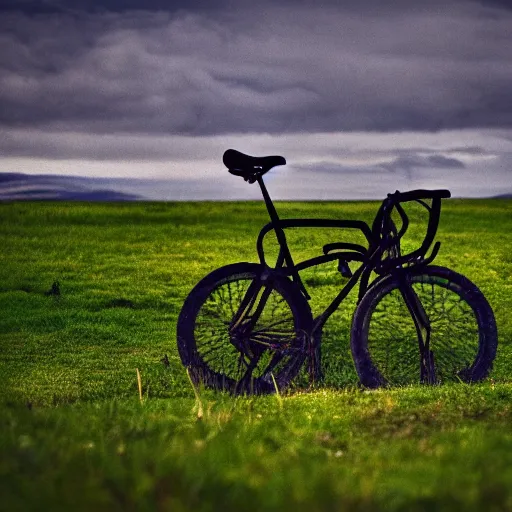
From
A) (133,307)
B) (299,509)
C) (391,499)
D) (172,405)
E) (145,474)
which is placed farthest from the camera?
(133,307)

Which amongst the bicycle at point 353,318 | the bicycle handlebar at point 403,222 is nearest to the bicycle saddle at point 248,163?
the bicycle at point 353,318

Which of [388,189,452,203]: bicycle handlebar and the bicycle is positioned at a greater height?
[388,189,452,203]: bicycle handlebar

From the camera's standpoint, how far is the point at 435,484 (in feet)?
15.3

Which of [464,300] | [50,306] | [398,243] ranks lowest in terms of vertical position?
[50,306]

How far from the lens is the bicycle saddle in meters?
9.50

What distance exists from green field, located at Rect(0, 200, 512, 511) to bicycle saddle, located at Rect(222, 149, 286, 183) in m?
2.34

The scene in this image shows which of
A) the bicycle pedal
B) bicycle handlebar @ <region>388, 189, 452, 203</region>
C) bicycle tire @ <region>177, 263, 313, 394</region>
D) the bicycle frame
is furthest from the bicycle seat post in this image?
bicycle handlebar @ <region>388, 189, 452, 203</region>

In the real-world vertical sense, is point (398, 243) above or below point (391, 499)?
above

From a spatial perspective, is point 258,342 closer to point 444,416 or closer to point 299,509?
point 444,416

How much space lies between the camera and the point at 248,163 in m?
9.52

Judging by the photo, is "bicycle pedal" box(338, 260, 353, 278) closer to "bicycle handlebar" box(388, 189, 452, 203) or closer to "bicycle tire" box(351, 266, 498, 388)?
"bicycle tire" box(351, 266, 498, 388)

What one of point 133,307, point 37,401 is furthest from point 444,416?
point 133,307

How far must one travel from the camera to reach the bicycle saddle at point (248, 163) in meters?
9.50

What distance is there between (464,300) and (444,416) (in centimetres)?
253
